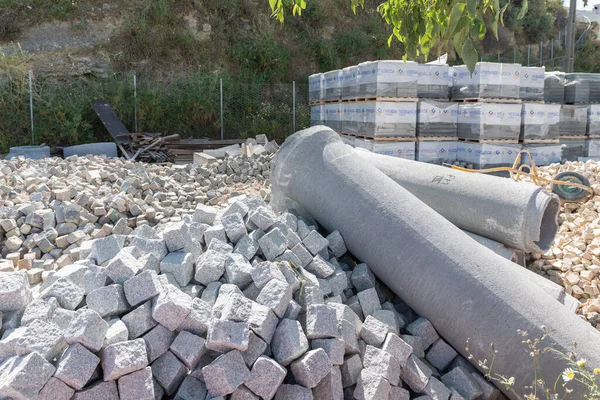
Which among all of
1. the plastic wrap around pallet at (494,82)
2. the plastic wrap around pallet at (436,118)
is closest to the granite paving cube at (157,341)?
the plastic wrap around pallet at (436,118)

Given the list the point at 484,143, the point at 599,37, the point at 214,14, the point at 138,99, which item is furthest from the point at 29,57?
the point at 599,37

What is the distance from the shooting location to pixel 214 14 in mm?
19172

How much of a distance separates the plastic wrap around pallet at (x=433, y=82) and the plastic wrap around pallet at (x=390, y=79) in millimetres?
218

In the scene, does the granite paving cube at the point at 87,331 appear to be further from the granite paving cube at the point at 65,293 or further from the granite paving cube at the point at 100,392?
the granite paving cube at the point at 65,293

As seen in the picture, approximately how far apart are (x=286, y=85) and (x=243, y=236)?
49.3 ft

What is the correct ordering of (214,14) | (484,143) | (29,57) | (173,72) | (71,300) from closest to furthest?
(71,300), (484,143), (29,57), (173,72), (214,14)

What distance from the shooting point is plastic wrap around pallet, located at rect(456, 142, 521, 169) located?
10.1 m

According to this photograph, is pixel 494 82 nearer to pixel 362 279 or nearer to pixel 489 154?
pixel 489 154

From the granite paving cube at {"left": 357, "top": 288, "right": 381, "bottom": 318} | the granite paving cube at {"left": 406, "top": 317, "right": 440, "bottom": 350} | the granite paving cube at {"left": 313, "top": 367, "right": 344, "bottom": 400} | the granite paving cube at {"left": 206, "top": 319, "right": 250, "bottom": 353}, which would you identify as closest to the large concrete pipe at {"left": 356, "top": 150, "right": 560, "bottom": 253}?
the granite paving cube at {"left": 406, "top": 317, "right": 440, "bottom": 350}

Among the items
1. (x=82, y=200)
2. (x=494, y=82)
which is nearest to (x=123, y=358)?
(x=82, y=200)

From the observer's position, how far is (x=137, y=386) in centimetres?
260

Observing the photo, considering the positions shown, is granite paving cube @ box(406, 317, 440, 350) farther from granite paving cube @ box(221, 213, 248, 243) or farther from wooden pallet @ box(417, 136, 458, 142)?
wooden pallet @ box(417, 136, 458, 142)

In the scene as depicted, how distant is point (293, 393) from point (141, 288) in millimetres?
1065

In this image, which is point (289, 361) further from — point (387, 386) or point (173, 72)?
point (173, 72)
